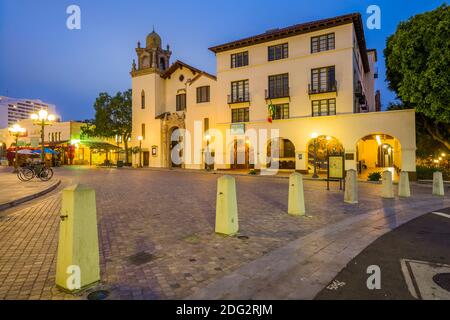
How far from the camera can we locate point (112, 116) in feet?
145

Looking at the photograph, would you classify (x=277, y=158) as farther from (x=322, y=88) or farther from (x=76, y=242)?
(x=76, y=242)

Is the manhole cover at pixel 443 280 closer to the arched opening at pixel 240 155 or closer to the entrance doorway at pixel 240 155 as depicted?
the arched opening at pixel 240 155

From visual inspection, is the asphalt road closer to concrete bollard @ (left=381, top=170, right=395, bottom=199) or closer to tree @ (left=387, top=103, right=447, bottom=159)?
concrete bollard @ (left=381, top=170, right=395, bottom=199)

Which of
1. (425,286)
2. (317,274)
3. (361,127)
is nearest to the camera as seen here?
(425,286)

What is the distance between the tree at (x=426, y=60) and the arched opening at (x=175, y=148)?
2714 centimetres

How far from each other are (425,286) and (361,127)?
2240cm

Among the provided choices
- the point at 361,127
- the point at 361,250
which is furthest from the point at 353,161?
the point at 361,250

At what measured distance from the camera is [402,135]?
70.7 ft

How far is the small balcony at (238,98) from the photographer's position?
30.8 meters

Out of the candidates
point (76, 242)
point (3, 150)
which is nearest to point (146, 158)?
point (76, 242)

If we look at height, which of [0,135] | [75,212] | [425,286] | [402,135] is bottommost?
[425,286]

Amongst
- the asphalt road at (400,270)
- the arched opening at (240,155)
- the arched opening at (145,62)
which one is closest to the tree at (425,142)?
the arched opening at (240,155)

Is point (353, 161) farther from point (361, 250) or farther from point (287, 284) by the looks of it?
point (287, 284)

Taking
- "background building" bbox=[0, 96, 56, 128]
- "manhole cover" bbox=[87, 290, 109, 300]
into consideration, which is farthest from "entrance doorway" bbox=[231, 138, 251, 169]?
"background building" bbox=[0, 96, 56, 128]
